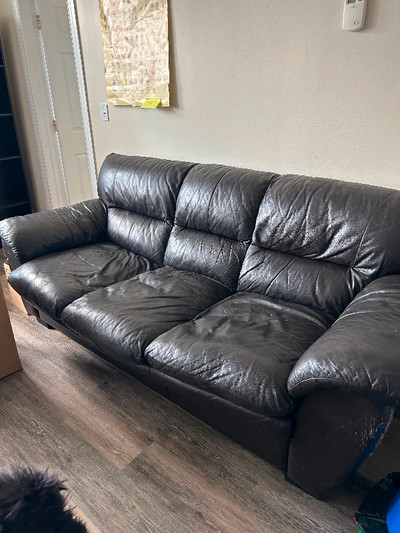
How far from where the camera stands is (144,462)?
4.86ft

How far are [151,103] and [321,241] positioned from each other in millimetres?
1429

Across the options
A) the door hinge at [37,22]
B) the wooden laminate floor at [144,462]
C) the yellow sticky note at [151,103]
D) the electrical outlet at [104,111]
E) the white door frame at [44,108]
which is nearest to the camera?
the wooden laminate floor at [144,462]

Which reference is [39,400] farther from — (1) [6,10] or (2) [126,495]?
(1) [6,10]

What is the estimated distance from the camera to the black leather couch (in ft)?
3.74

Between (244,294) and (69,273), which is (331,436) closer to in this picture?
(244,294)

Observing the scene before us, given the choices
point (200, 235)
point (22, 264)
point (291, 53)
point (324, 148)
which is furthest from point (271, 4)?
point (22, 264)

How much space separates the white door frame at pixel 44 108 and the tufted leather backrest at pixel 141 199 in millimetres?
691

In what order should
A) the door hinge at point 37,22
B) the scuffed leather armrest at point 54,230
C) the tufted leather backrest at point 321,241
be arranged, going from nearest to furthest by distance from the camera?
the tufted leather backrest at point 321,241, the scuffed leather armrest at point 54,230, the door hinge at point 37,22

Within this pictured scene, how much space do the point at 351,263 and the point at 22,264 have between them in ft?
5.51

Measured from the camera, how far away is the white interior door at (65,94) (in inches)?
128

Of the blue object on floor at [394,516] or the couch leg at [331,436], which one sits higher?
the couch leg at [331,436]

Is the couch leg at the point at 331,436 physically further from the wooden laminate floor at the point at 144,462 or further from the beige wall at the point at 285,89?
the beige wall at the point at 285,89

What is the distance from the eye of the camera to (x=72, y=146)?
12.1ft

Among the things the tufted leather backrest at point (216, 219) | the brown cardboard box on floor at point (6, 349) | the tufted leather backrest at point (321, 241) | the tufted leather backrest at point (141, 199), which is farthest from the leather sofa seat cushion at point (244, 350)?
the brown cardboard box on floor at point (6, 349)
